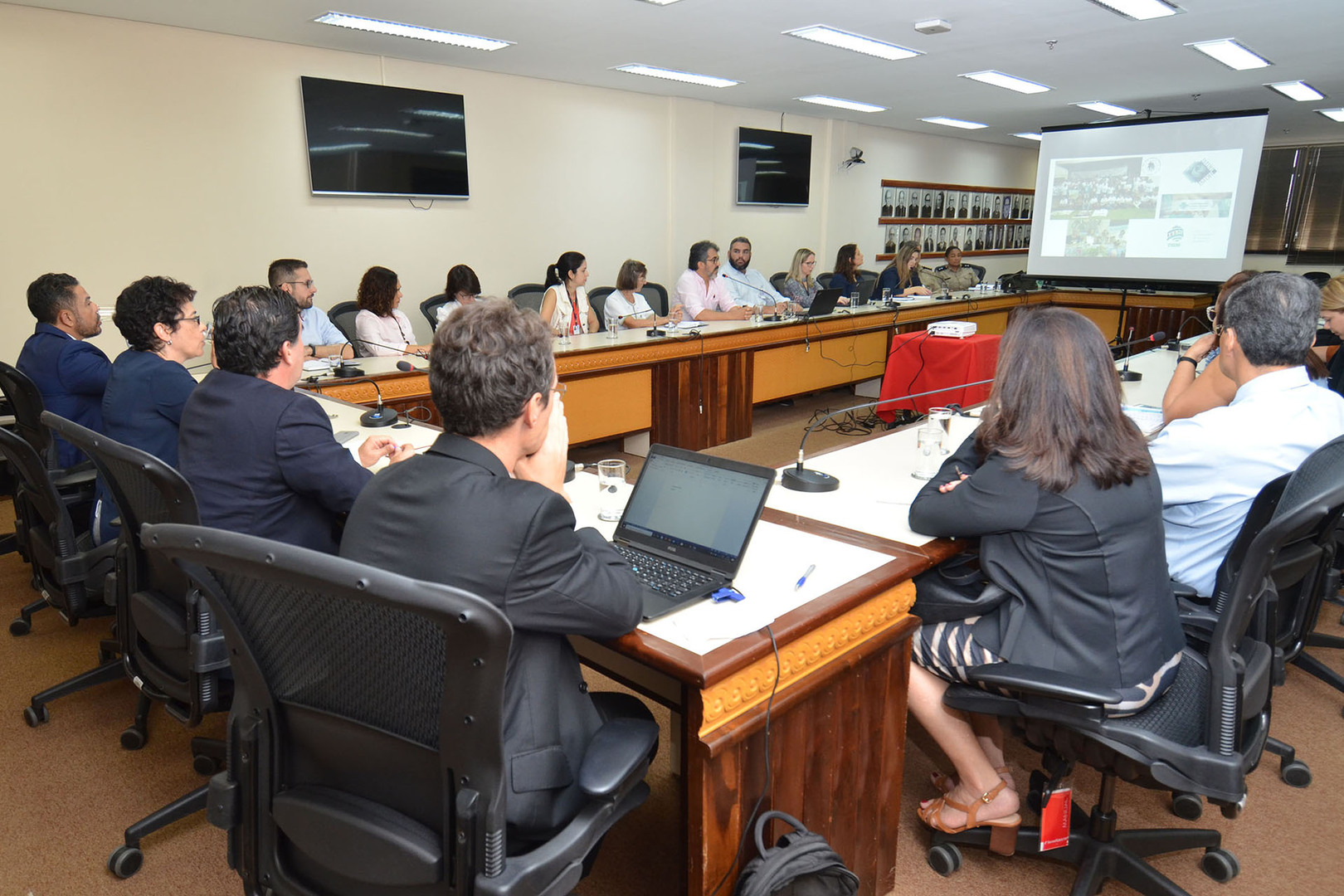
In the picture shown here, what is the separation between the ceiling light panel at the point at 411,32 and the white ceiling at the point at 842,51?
12 centimetres

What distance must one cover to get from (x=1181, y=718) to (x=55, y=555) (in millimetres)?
2616

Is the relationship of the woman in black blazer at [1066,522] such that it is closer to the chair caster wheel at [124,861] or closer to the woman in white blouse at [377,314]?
the chair caster wheel at [124,861]

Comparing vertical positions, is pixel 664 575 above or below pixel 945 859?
above

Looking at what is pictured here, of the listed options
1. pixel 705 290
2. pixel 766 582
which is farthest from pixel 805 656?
pixel 705 290

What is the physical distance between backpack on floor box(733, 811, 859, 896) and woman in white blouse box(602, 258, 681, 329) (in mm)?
4318

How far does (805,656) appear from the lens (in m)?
1.32

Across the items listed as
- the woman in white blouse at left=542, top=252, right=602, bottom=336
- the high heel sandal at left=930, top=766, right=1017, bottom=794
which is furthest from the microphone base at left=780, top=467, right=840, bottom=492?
the woman in white blouse at left=542, top=252, right=602, bottom=336

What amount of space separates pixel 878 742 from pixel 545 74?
5.82 meters

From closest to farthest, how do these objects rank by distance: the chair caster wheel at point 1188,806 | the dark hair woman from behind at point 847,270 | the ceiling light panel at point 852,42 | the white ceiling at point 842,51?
the chair caster wheel at point 1188,806
the white ceiling at point 842,51
the ceiling light panel at point 852,42
the dark hair woman from behind at point 847,270

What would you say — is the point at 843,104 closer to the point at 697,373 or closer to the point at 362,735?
the point at 697,373

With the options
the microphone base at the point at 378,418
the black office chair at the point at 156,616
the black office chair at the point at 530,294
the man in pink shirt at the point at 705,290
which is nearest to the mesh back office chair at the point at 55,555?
the black office chair at the point at 156,616

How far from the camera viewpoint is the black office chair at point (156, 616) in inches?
59.1

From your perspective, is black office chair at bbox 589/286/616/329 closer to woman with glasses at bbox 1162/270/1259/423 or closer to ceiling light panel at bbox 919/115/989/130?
woman with glasses at bbox 1162/270/1259/423

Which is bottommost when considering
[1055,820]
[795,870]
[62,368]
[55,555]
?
[1055,820]
